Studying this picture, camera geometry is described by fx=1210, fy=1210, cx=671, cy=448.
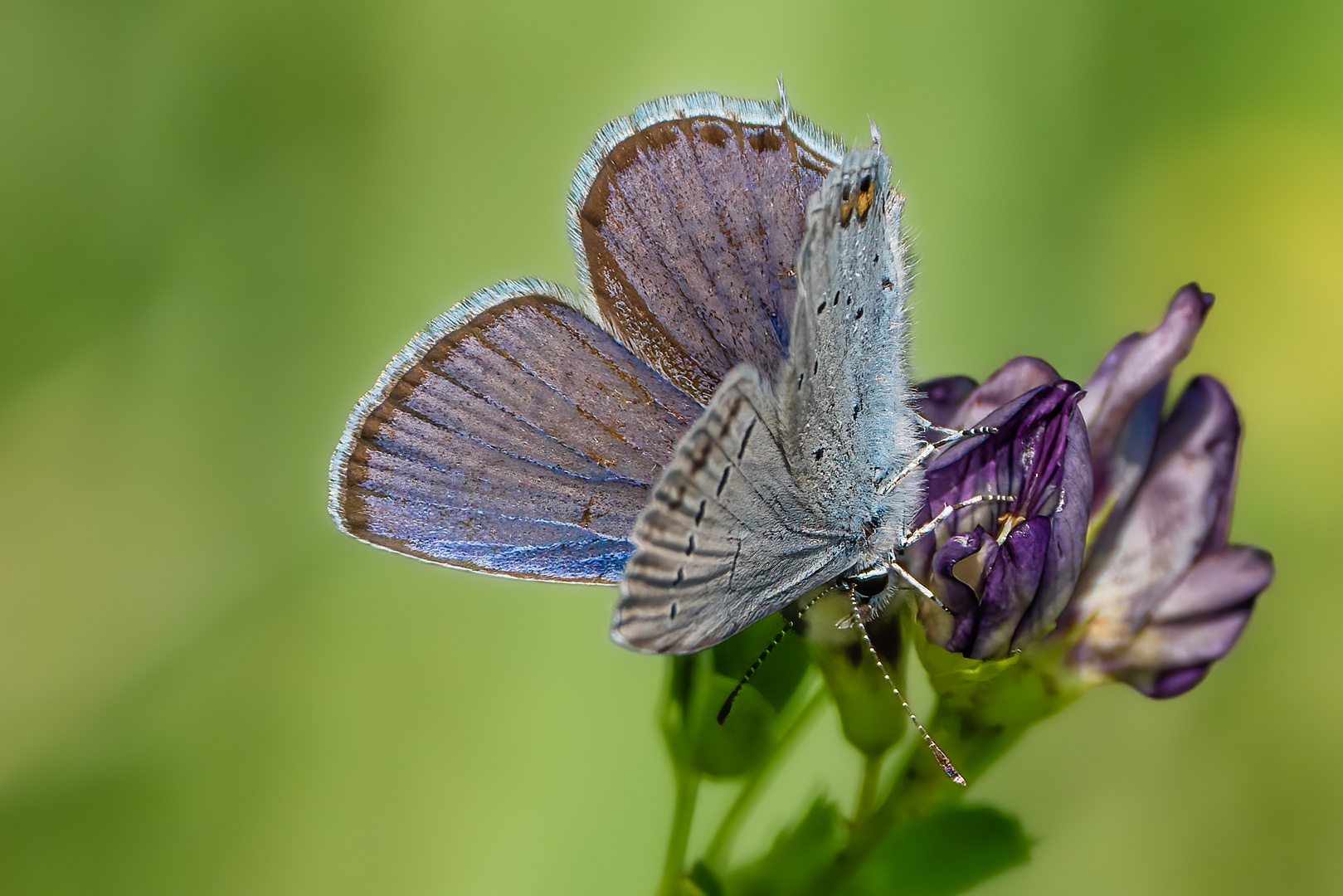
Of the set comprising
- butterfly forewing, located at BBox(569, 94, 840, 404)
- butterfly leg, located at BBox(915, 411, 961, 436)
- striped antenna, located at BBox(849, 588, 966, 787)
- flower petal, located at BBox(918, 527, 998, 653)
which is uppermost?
butterfly forewing, located at BBox(569, 94, 840, 404)

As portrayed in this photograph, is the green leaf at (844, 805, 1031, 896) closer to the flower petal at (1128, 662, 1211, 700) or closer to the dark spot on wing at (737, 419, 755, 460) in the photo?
the flower petal at (1128, 662, 1211, 700)

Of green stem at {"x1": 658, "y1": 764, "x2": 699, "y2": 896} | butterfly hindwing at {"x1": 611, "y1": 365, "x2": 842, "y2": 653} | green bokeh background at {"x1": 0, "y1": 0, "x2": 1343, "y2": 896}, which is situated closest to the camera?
butterfly hindwing at {"x1": 611, "y1": 365, "x2": 842, "y2": 653}

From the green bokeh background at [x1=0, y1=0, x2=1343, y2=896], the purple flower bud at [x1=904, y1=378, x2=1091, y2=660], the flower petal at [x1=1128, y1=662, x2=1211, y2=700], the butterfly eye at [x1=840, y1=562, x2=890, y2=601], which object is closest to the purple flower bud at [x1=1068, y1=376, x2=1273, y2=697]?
the flower petal at [x1=1128, y1=662, x2=1211, y2=700]

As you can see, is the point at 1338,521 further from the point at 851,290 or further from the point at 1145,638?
the point at 851,290

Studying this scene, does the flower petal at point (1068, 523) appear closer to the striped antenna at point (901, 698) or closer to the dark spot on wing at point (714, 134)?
the striped antenna at point (901, 698)

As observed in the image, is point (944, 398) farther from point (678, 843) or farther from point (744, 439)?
point (678, 843)

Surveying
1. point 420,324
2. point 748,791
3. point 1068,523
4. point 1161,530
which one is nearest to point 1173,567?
point 1161,530

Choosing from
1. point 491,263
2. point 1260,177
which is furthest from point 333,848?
point 1260,177
